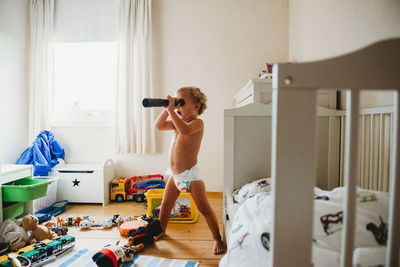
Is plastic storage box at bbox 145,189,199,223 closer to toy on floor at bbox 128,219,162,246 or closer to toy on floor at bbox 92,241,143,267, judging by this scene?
toy on floor at bbox 128,219,162,246

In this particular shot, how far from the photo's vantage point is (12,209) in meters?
1.72

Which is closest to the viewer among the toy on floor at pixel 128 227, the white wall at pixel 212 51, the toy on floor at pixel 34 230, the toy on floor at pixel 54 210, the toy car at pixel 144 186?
the toy on floor at pixel 34 230

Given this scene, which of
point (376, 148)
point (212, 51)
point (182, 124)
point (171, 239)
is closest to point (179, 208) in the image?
point (171, 239)

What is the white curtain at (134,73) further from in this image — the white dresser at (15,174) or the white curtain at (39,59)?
the white dresser at (15,174)

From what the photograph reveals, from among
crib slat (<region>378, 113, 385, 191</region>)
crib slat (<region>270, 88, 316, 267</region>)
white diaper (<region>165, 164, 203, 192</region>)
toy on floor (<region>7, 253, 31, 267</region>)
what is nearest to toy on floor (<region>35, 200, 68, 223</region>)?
toy on floor (<region>7, 253, 31, 267</region>)

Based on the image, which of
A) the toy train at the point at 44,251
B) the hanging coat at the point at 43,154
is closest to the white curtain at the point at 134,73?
the hanging coat at the point at 43,154

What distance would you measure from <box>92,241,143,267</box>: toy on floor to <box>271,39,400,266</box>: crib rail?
996 mm

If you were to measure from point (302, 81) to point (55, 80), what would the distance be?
2.87 metres

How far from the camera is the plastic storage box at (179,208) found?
191 centimetres

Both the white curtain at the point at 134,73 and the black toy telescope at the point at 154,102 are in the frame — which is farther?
the white curtain at the point at 134,73

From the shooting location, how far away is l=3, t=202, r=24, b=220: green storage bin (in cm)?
167

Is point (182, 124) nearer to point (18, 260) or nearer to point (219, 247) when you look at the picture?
point (219, 247)

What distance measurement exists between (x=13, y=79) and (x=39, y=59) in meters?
0.33

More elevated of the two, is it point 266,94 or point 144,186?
point 266,94
